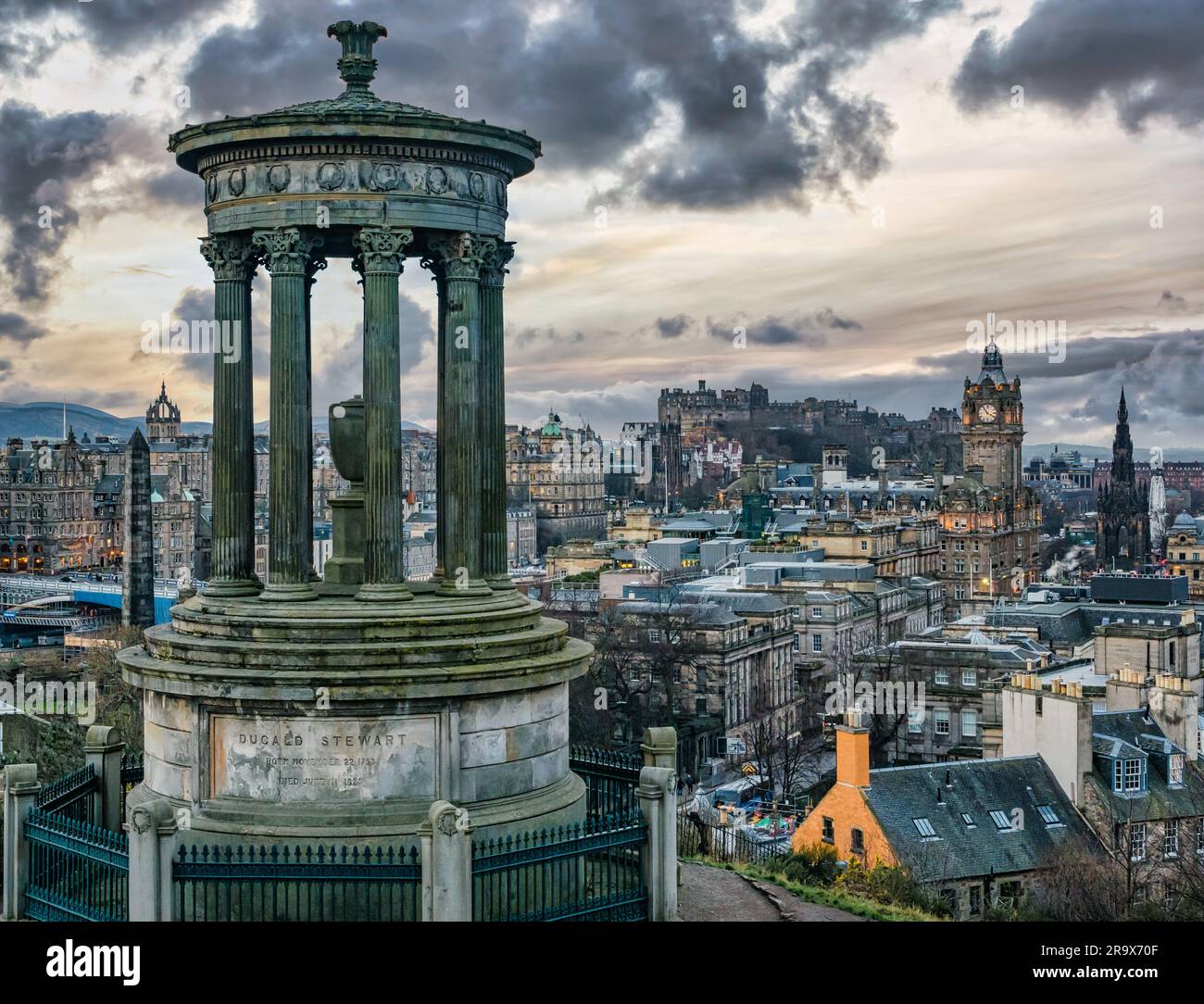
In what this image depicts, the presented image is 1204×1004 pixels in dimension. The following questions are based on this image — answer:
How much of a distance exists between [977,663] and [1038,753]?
2721 cm

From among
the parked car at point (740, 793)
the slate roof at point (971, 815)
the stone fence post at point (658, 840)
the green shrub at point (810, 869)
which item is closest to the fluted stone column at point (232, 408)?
the stone fence post at point (658, 840)

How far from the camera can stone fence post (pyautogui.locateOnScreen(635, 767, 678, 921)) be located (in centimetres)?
1994

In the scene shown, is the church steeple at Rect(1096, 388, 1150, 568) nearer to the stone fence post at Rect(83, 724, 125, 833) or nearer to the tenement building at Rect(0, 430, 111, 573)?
the tenement building at Rect(0, 430, 111, 573)

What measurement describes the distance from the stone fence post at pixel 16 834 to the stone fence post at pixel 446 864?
18.6ft

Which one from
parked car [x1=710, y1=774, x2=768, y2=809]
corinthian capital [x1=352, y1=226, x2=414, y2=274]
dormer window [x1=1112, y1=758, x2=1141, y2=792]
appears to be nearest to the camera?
corinthian capital [x1=352, y1=226, x2=414, y2=274]

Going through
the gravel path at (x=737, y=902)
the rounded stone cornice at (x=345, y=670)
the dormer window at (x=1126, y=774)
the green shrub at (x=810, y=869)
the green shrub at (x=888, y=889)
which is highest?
the rounded stone cornice at (x=345, y=670)

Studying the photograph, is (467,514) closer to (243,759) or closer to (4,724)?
(243,759)

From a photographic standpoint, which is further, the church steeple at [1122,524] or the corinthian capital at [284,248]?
the church steeple at [1122,524]

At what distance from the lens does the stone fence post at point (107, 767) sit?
73.9ft

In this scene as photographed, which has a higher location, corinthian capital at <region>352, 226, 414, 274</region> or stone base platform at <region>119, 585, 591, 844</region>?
corinthian capital at <region>352, 226, 414, 274</region>

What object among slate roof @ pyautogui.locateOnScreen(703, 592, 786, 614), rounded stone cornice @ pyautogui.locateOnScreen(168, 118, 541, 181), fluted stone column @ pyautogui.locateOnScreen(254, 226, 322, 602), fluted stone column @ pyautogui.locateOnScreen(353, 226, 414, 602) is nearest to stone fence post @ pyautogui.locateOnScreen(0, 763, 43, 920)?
fluted stone column @ pyautogui.locateOnScreen(254, 226, 322, 602)

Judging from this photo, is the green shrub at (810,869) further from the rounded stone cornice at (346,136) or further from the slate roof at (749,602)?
the slate roof at (749,602)

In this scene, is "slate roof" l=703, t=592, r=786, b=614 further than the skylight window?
Yes
